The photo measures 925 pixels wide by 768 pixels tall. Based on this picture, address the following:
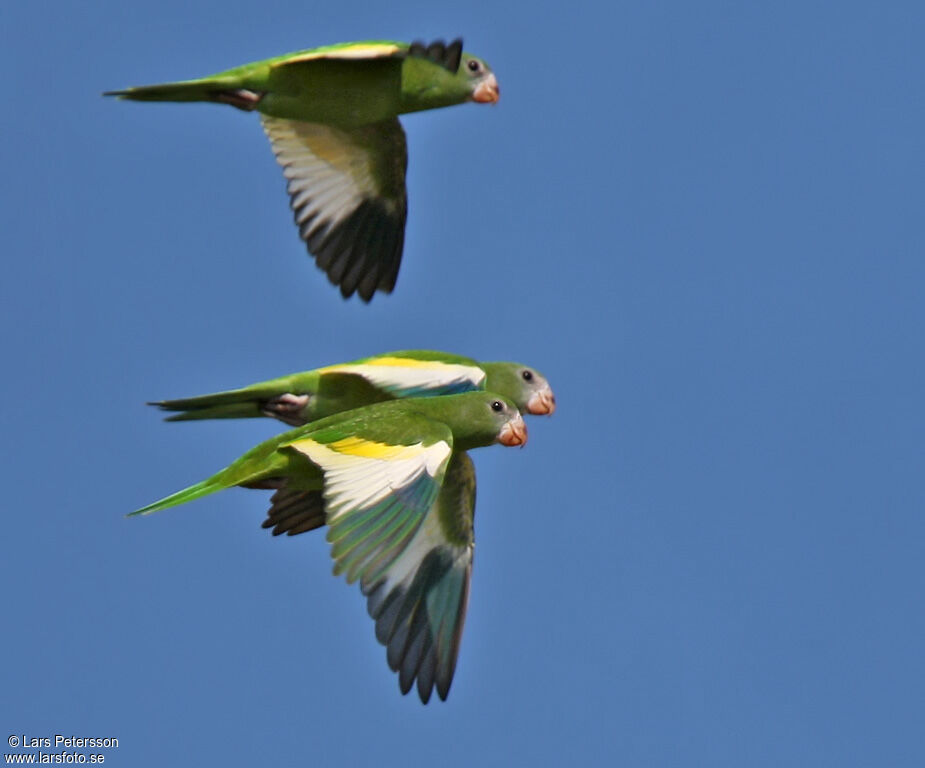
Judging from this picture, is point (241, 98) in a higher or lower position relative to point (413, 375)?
higher

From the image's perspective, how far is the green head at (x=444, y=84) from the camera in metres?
16.7

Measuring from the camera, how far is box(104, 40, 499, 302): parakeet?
53.5ft

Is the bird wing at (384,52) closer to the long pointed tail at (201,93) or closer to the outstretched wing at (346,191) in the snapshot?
the long pointed tail at (201,93)

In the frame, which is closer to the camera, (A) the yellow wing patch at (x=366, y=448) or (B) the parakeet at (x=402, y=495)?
(B) the parakeet at (x=402, y=495)

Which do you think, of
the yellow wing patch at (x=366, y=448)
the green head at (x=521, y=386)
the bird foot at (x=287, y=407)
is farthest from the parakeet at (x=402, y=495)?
the green head at (x=521, y=386)

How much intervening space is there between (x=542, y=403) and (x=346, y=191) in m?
2.77

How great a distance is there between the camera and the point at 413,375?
16.5 meters

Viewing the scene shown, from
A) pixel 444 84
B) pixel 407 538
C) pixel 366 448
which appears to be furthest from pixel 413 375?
pixel 407 538

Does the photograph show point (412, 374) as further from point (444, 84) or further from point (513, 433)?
point (444, 84)

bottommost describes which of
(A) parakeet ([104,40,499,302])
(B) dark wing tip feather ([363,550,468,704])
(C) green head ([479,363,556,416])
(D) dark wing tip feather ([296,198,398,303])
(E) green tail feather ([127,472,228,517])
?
(B) dark wing tip feather ([363,550,468,704])

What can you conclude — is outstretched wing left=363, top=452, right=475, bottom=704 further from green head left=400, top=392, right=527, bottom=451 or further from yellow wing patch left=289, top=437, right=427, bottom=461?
yellow wing patch left=289, top=437, right=427, bottom=461

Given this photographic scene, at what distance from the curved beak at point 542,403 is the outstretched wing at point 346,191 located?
5.91ft

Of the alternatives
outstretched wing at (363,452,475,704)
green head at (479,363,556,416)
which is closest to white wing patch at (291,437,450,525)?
outstretched wing at (363,452,475,704)

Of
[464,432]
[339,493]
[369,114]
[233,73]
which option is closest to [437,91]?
[369,114]
